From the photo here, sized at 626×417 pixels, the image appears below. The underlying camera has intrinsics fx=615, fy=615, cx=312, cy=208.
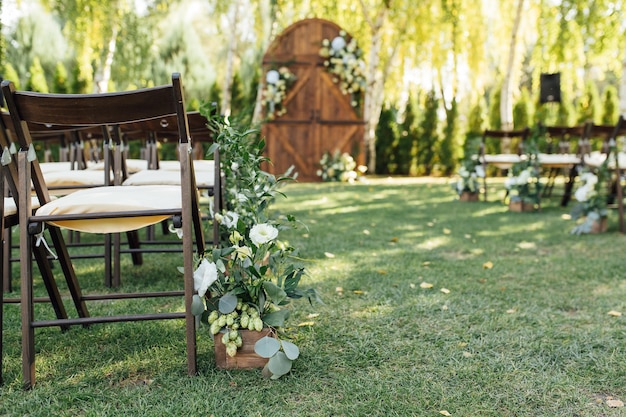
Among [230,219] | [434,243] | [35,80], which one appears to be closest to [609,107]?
[434,243]

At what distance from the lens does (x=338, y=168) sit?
10.7 meters

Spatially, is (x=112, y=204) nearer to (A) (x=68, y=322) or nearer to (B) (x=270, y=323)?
(A) (x=68, y=322)

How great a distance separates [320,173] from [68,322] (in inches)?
351

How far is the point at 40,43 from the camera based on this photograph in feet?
53.3

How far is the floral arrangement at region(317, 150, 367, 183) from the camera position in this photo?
10.7m

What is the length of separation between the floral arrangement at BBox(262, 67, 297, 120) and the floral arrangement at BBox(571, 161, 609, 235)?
21.5ft

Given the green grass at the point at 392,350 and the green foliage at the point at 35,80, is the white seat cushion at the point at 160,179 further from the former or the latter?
the green foliage at the point at 35,80

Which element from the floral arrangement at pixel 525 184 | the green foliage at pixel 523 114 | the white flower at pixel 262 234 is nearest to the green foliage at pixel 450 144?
the green foliage at pixel 523 114

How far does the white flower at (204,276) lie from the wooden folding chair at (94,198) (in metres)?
0.02

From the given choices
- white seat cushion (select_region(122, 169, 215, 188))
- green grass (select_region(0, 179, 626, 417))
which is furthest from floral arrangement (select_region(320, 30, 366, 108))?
white seat cushion (select_region(122, 169, 215, 188))

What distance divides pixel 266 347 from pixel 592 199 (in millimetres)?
3993

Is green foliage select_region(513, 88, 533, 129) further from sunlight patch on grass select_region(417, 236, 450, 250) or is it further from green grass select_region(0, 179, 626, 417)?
green grass select_region(0, 179, 626, 417)

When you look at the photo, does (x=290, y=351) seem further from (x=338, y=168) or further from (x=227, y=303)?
(x=338, y=168)

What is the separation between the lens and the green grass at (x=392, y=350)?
1750 millimetres
